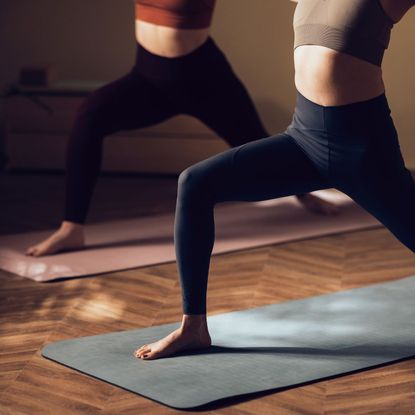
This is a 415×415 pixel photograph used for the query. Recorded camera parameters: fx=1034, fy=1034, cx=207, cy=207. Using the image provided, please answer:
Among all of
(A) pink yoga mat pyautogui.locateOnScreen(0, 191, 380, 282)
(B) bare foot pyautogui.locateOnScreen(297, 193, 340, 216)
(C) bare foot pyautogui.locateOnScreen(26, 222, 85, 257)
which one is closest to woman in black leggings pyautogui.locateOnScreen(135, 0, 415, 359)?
(A) pink yoga mat pyautogui.locateOnScreen(0, 191, 380, 282)

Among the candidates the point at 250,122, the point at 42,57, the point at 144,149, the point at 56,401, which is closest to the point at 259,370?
the point at 56,401

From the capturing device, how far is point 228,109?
11.9ft

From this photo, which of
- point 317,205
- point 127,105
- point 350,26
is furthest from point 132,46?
point 350,26

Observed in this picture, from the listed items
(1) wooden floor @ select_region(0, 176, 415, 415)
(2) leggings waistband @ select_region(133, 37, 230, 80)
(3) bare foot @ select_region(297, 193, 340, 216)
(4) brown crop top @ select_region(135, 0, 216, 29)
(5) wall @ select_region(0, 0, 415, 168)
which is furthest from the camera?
(5) wall @ select_region(0, 0, 415, 168)

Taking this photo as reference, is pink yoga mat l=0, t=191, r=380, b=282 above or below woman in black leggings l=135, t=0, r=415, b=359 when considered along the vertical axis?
below

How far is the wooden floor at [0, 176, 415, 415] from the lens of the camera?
2178 mm

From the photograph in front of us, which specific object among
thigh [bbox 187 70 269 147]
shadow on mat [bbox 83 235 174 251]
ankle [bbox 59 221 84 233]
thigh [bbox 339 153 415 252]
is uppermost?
thigh [bbox 187 70 269 147]

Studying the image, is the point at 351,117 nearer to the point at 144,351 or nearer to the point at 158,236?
the point at 144,351

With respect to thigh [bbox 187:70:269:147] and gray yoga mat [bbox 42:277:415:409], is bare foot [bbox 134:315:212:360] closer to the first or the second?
gray yoga mat [bbox 42:277:415:409]

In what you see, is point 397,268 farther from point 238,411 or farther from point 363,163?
point 238,411

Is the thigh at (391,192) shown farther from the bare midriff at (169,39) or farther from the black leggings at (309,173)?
the bare midriff at (169,39)

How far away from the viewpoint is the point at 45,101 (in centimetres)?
506

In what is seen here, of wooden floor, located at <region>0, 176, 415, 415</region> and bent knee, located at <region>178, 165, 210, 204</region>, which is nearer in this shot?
wooden floor, located at <region>0, 176, 415, 415</region>

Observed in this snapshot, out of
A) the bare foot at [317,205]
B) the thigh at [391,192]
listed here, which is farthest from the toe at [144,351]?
the bare foot at [317,205]
